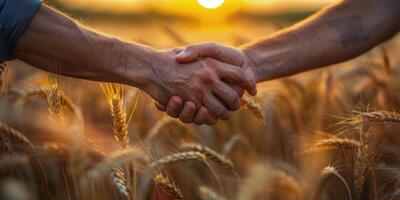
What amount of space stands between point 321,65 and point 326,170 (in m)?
1.29

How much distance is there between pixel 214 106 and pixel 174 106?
7.3 inches

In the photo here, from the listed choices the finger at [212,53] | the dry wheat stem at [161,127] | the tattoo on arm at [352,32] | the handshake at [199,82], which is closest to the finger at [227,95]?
the handshake at [199,82]

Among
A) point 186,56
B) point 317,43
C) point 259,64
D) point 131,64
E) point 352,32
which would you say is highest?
point 352,32

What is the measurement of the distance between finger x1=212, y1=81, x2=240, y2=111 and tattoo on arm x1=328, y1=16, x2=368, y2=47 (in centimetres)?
63

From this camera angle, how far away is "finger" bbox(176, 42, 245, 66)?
9.33 feet

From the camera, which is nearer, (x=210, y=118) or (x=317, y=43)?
(x=210, y=118)

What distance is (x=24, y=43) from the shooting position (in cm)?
236

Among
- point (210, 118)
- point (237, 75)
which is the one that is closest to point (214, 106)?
point (210, 118)

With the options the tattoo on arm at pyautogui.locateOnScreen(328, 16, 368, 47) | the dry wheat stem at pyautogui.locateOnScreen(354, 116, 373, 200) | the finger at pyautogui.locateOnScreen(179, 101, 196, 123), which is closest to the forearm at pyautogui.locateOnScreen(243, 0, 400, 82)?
the tattoo on arm at pyautogui.locateOnScreen(328, 16, 368, 47)

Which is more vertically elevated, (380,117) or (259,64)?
(259,64)

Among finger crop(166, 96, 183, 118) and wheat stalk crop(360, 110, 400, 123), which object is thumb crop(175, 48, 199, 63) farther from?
wheat stalk crop(360, 110, 400, 123)

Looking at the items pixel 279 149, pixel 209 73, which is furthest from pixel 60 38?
pixel 279 149

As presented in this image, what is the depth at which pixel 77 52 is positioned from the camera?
2.49 m

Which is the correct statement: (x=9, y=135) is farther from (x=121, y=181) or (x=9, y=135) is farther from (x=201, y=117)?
(x=201, y=117)
